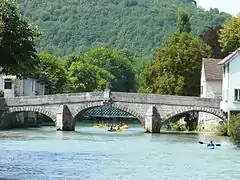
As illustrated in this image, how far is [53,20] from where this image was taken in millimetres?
194000

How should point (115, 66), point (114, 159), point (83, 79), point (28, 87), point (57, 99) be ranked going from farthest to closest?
point (115, 66) < point (83, 79) < point (28, 87) < point (57, 99) < point (114, 159)

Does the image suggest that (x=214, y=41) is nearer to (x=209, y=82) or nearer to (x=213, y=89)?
(x=213, y=89)

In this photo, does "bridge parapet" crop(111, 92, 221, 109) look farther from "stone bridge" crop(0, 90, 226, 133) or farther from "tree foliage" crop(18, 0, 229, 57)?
"tree foliage" crop(18, 0, 229, 57)

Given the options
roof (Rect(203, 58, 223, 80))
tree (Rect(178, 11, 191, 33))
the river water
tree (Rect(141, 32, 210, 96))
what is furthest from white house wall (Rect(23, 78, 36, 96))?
the river water

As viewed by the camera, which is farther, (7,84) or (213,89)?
(7,84)

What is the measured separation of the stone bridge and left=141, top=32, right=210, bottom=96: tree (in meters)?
8.32

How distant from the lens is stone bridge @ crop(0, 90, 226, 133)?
225ft

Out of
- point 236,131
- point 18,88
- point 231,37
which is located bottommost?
point 236,131

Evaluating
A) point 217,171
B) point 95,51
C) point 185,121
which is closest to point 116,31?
point 95,51

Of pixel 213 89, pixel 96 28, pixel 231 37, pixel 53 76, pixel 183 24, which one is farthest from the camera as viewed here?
pixel 96 28

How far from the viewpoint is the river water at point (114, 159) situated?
34.7 metres

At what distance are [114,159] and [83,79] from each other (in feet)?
262

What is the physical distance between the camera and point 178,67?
258 feet

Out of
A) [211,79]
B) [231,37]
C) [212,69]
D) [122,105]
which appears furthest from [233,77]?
[231,37]
